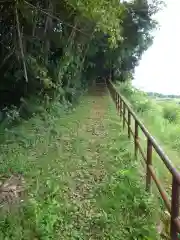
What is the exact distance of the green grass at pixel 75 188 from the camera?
14.4 feet

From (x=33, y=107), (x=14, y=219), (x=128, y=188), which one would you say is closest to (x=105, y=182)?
(x=128, y=188)

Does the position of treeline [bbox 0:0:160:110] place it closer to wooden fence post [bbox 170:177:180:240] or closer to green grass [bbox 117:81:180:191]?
A: green grass [bbox 117:81:180:191]

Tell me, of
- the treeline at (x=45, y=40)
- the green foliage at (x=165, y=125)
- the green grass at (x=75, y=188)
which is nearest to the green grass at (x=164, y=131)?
the green foliage at (x=165, y=125)

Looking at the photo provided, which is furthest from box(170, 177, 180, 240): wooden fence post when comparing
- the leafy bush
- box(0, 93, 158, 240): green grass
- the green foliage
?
→ the leafy bush

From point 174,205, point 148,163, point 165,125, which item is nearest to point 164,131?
point 165,125

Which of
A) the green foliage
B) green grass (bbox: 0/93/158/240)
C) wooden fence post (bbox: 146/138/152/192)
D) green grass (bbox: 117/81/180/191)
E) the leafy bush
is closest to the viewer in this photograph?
green grass (bbox: 0/93/158/240)

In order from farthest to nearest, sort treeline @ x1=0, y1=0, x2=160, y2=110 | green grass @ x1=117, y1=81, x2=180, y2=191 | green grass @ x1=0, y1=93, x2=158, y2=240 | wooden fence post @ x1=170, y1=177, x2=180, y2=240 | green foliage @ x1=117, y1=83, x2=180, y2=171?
1. treeline @ x1=0, y1=0, x2=160, y2=110
2. green foliage @ x1=117, y1=83, x2=180, y2=171
3. green grass @ x1=117, y1=81, x2=180, y2=191
4. green grass @ x1=0, y1=93, x2=158, y2=240
5. wooden fence post @ x1=170, y1=177, x2=180, y2=240

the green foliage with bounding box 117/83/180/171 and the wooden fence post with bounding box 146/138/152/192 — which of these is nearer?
the wooden fence post with bounding box 146/138/152/192

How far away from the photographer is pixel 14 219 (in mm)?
4570

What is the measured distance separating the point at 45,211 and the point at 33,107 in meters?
6.58

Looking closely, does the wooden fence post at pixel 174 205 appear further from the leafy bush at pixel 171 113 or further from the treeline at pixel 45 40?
the leafy bush at pixel 171 113

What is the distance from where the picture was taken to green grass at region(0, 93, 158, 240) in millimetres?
4383

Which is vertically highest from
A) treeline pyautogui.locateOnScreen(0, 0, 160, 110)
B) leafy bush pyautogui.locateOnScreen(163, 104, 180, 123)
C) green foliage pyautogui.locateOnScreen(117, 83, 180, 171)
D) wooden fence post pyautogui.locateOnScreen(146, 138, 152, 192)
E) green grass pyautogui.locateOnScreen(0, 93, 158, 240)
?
treeline pyautogui.locateOnScreen(0, 0, 160, 110)

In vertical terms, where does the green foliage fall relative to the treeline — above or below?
below
